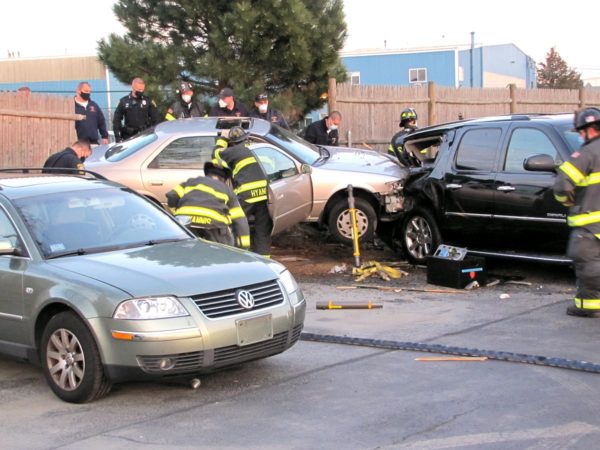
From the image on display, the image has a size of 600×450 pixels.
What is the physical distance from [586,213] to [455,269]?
2187mm

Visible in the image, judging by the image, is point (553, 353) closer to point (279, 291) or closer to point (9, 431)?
point (279, 291)

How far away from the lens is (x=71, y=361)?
220 inches

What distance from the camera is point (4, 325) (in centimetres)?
607

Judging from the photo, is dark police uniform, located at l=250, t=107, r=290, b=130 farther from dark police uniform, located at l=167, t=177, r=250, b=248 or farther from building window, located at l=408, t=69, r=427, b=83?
building window, located at l=408, t=69, r=427, b=83

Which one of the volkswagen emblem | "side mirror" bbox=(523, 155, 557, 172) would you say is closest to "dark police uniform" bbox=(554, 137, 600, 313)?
"side mirror" bbox=(523, 155, 557, 172)

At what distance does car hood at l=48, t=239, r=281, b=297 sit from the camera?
5.46 meters

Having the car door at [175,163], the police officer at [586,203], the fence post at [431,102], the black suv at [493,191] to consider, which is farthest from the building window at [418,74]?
the police officer at [586,203]

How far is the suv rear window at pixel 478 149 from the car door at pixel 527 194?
0.59 feet

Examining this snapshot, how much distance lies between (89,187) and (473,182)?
4.77 m

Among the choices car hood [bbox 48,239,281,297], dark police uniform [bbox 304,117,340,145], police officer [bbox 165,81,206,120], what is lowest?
car hood [bbox 48,239,281,297]

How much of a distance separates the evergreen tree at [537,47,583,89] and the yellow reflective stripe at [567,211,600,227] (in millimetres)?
59732

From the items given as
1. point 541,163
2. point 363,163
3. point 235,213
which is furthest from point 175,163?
point 541,163

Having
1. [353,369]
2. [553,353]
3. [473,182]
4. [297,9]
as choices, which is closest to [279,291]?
[353,369]

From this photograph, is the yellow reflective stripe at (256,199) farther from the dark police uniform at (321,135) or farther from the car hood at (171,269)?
the dark police uniform at (321,135)
